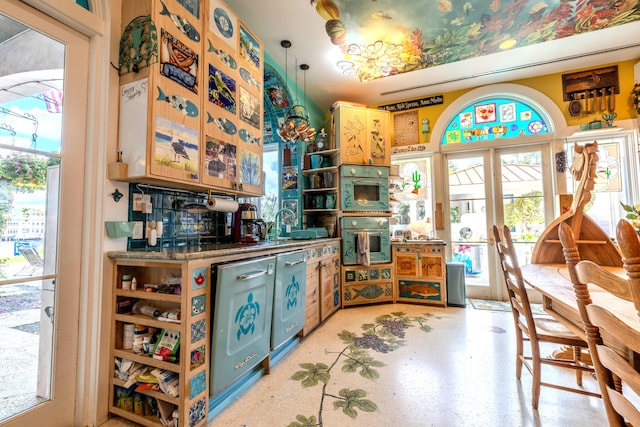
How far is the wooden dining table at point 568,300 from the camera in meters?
0.87

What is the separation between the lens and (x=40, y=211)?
4.65ft

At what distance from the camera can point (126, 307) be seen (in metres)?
Answer: 1.63

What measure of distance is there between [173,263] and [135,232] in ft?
1.74

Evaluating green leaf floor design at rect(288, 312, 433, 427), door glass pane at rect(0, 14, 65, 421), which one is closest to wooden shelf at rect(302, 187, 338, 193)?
green leaf floor design at rect(288, 312, 433, 427)

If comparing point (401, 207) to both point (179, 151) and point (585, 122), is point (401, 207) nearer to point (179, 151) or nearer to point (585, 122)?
point (585, 122)

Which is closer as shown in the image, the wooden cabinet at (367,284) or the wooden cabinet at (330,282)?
the wooden cabinet at (330,282)

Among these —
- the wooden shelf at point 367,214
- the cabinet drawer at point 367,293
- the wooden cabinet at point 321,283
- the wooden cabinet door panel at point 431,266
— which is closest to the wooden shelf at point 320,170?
the wooden shelf at point 367,214

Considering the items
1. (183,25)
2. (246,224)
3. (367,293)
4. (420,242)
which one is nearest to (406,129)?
(420,242)

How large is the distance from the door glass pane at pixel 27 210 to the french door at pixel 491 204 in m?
4.60

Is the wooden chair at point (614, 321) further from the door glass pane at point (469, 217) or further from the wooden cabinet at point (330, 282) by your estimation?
the door glass pane at point (469, 217)

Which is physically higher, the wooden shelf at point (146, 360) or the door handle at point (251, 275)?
the door handle at point (251, 275)

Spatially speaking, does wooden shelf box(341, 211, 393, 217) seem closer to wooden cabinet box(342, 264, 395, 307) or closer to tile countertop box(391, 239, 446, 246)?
tile countertop box(391, 239, 446, 246)

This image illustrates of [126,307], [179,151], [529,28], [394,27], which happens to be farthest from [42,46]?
[529,28]

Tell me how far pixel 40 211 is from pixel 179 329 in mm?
980
